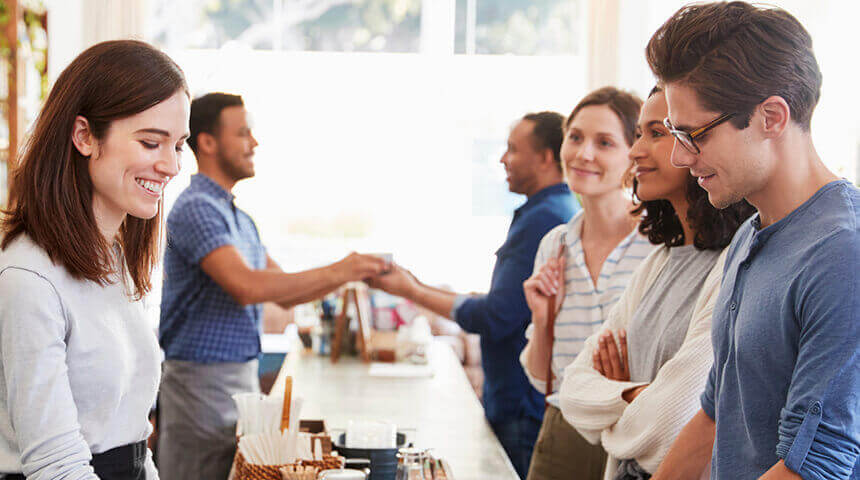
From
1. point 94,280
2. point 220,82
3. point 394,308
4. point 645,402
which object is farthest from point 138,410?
point 220,82

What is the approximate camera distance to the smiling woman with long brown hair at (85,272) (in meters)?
1.15

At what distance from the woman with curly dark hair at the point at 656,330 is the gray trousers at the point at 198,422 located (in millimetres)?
1225

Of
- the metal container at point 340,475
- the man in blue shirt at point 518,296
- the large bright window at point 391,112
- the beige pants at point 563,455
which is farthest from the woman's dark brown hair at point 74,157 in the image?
the large bright window at point 391,112

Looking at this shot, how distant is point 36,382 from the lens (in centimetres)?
114

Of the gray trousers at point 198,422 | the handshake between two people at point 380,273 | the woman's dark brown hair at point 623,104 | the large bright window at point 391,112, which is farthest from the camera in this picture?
the large bright window at point 391,112

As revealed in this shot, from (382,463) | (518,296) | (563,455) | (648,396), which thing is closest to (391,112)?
(518,296)

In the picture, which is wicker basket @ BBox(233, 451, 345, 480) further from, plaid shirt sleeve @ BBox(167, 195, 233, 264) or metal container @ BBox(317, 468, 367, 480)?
plaid shirt sleeve @ BBox(167, 195, 233, 264)

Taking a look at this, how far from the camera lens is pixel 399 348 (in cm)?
371

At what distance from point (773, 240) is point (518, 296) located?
1.62m

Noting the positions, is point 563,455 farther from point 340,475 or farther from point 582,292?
point 340,475

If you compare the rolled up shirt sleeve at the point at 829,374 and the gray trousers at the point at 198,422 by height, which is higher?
the rolled up shirt sleeve at the point at 829,374

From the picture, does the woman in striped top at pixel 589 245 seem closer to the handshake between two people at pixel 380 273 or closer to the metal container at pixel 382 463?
the metal container at pixel 382 463

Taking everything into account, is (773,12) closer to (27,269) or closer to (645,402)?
(645,402)

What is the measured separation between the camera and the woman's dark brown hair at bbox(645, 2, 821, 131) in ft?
3.73
